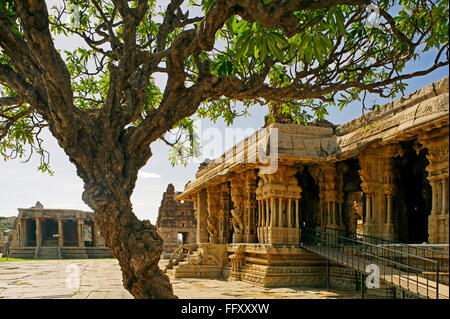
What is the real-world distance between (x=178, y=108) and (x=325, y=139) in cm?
749

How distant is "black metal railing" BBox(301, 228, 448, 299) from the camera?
7082 millimetres

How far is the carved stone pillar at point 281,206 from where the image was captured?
1184 centimetres

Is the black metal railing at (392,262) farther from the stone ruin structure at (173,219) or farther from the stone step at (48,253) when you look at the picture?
the stone step at (48,253)

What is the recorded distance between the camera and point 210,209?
17.5 meters

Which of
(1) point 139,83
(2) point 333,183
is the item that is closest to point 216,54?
(1) point 139,83

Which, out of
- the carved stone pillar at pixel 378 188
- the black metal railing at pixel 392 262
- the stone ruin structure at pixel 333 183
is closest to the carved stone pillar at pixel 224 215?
the stone ruin structure at pixel 333 183

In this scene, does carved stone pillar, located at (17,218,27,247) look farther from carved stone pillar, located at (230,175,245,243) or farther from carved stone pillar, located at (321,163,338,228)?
carved stone pillar, located at (321,163,338,228)

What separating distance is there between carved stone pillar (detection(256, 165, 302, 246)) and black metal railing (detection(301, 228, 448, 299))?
26.5 inches

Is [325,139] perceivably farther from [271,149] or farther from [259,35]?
[259,35]

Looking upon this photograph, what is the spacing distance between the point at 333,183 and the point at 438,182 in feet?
13.6

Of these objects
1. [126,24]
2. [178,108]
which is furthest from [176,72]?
[126,24]

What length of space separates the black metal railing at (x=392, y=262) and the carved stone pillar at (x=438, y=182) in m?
0.57

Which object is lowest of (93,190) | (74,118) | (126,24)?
(93,190)
